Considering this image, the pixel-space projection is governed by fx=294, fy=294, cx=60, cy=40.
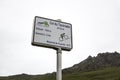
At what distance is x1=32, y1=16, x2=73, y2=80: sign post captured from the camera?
5258mm

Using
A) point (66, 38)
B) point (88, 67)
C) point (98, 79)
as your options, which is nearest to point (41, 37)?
point (66, 38)

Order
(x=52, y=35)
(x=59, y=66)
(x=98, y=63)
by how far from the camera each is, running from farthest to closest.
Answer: (x=98, y=63), (x=52, y=35), (x=59, y=66)

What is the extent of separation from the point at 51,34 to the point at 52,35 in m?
0.03

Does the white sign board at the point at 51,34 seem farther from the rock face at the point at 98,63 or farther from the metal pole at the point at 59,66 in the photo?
the rock face at the point at 98,63

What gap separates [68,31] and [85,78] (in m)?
112

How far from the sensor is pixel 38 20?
549 cm

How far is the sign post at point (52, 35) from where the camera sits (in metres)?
5.26

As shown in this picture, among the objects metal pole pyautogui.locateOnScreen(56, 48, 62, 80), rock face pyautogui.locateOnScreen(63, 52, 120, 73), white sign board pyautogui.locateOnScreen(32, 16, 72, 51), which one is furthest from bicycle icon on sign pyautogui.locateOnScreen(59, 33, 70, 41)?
rock face pyautogui.locateOnScreen(63, 52, 120, 73)

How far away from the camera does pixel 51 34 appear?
5355mm

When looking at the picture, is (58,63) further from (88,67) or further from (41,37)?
(88,67)

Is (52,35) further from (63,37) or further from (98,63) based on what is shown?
(98,63)

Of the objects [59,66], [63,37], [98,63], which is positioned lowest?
[59,66]

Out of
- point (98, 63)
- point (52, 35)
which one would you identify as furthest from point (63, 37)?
point (98, 63)

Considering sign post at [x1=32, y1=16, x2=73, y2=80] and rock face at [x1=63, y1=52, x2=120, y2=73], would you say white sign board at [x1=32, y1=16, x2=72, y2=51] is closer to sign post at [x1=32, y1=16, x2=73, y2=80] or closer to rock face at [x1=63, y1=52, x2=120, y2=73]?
sign post at [x1=32, y1=16, x2=73, y2=80]
